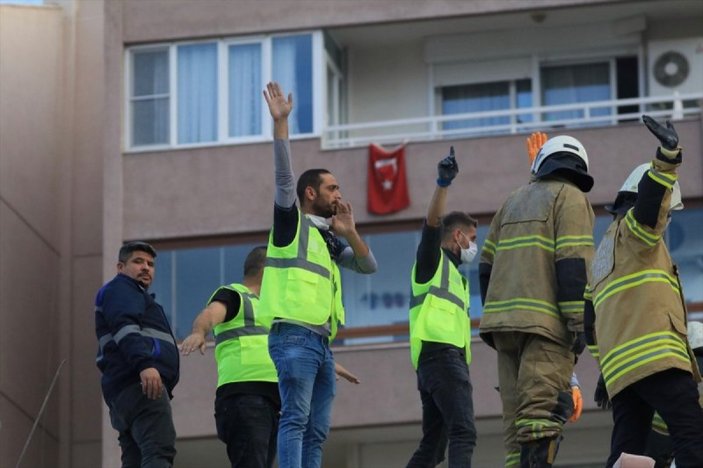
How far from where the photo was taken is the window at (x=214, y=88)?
91.7ft

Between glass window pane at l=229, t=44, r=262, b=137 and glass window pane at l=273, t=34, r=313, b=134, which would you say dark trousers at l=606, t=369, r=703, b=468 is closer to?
glass window pane at l=273, t=34, r=313, b=134

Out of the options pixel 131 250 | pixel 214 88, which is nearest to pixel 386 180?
pixel 214 88

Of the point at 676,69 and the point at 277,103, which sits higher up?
the point at 676,69

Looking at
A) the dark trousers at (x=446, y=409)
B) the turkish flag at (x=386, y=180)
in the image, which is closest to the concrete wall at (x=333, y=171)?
the turkish flag at (x=386, y=180)

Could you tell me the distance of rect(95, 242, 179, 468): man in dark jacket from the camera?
1129 centimetres

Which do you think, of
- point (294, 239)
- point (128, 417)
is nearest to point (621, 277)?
point (294, 239)

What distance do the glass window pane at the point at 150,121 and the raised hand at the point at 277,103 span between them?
679 inches

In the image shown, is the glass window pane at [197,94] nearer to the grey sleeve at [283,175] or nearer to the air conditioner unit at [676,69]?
the air conditioner unit at [676,69]

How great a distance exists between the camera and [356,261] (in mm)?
Result: 11523

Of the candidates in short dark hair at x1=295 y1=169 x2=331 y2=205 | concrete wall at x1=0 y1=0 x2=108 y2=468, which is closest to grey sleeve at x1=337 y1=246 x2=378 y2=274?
short dark hair at x1=295 y1=169 x2=331 y2=205

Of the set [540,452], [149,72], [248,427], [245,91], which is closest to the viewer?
[540,452]

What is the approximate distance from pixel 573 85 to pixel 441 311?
16.8 m

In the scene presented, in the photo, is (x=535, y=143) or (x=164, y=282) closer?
(x=535, y=143)

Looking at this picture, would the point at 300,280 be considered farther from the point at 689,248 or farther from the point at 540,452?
the point at 689,248
